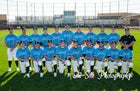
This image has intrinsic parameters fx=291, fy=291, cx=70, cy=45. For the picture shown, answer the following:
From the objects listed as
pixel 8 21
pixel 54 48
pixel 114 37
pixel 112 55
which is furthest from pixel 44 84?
pixel 8 21

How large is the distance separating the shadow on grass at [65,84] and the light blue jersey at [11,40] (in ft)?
6.52

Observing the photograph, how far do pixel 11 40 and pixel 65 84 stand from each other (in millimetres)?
4108

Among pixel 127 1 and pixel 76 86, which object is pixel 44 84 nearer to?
pixel 76 86

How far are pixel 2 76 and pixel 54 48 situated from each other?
266cm

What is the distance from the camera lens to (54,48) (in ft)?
44.0

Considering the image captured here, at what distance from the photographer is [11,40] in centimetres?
1416

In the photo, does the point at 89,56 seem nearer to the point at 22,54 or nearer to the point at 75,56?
the point at 75,56

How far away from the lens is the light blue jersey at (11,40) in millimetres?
14133

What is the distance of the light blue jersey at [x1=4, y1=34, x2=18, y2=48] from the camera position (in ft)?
46.4

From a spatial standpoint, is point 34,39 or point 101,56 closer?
point 101,56

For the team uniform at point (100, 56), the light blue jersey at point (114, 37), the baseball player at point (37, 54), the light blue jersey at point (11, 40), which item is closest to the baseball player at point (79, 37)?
the light blue jersey at point (114, 37)

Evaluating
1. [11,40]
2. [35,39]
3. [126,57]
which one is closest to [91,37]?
[126,57]

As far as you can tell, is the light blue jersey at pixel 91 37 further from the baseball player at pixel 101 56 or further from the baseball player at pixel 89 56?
the baseball player at pixel 101 56

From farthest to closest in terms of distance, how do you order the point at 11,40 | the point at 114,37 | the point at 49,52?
the point at 11,40
the point at 114,37
the point at 49,52
